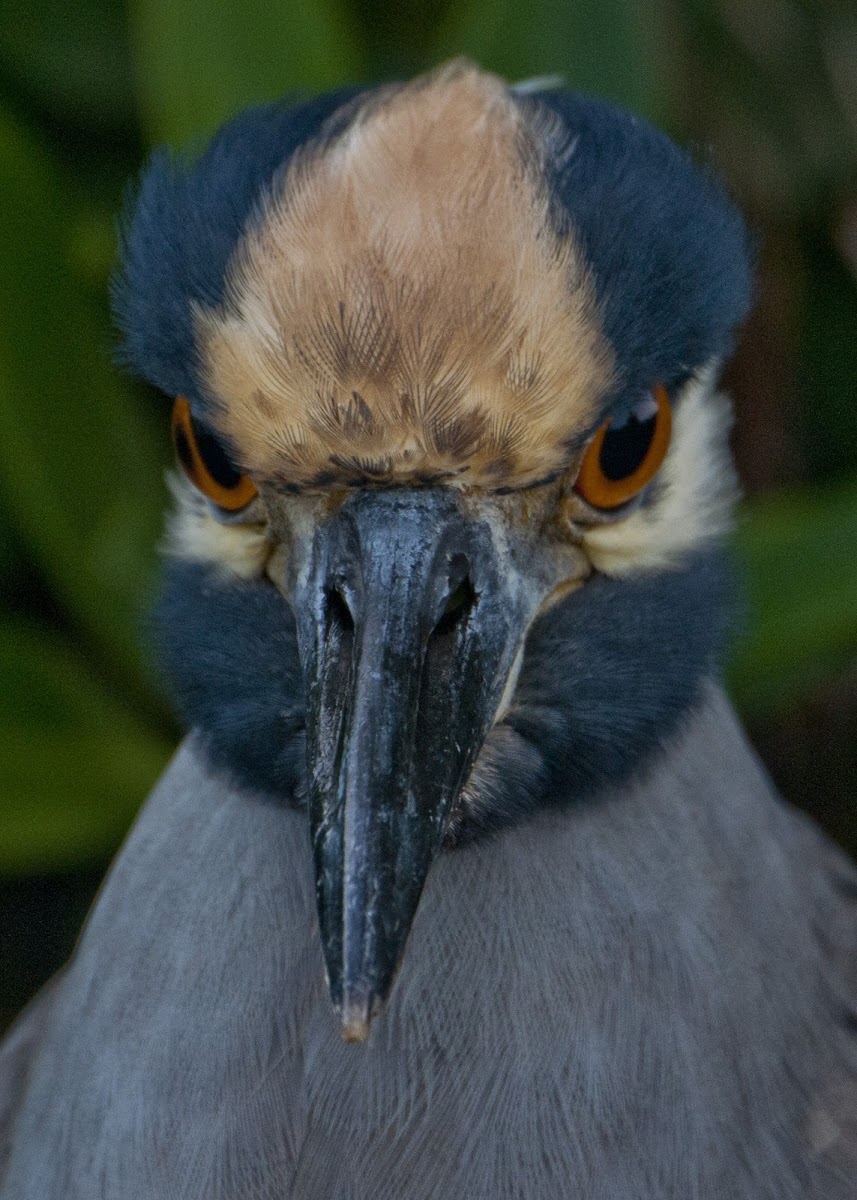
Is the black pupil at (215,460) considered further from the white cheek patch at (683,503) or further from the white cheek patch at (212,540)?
the white cheek patch at (683,503)

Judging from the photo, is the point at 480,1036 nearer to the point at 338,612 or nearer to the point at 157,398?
the point at 338,612

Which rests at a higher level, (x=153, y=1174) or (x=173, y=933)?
(x=173, y=933)

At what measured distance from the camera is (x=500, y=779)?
142 cm

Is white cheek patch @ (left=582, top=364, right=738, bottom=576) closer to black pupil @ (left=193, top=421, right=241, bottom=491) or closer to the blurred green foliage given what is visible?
black pupil @ (left=193, top=421, right=241, bottom=491)

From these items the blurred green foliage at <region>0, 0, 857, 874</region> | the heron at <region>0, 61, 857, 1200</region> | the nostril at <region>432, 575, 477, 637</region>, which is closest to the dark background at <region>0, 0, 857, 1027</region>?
the blurred green foliage at <region>0, 0, 857, 874</region>

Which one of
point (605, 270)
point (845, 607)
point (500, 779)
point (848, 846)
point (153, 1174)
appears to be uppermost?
point (605, 270)

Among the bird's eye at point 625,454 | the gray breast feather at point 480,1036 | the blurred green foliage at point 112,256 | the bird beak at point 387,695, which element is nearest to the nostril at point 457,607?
the bird beak at point 387,695

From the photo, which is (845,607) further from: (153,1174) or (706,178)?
(153,1174)

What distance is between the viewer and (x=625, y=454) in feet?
4.67

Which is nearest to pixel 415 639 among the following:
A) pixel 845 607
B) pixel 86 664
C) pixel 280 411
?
pixel 280 411

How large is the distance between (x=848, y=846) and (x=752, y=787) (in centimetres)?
150

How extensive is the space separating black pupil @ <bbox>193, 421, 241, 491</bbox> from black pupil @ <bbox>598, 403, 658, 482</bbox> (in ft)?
1.13

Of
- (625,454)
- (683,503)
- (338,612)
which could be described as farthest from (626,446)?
(338,612)

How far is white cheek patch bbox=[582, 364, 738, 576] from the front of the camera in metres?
1.47
